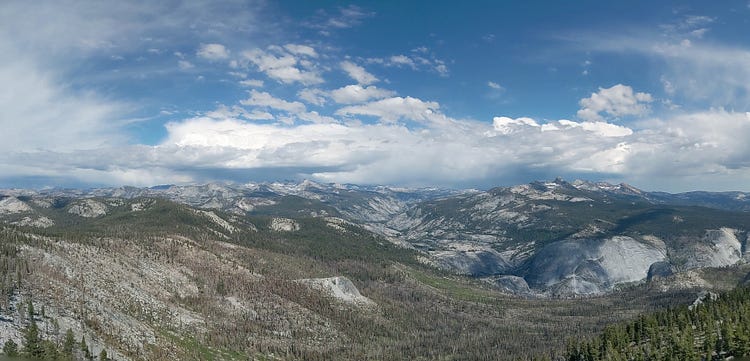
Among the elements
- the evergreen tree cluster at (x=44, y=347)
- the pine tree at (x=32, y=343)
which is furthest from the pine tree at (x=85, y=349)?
the pine tree at (x=32, y=343)

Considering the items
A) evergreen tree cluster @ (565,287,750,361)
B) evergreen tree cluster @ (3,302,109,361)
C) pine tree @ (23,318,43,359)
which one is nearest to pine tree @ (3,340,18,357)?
evergreen tree cluster @ (3,302,109,361)

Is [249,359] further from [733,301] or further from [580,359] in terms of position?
[733,301]

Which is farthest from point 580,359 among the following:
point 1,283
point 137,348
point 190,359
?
point 1,283

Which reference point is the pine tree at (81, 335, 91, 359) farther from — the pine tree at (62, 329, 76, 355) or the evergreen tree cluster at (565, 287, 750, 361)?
the evergreen tree cluster at (565, 287, 750, 361)

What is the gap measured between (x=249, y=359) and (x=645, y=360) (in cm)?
13310

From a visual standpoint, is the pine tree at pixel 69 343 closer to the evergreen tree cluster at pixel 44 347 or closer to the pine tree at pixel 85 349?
the evergreen tree cluster at pixel 44 347

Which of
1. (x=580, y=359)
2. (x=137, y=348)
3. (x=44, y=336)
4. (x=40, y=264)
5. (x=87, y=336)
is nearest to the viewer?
(x=44, y=336)

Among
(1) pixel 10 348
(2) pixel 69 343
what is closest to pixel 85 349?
(2) pixel 69 343

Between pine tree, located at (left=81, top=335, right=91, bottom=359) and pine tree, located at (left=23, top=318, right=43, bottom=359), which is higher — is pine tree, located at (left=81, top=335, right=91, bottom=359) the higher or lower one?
the lower one

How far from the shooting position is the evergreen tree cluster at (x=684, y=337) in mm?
133500

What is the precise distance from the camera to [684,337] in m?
137

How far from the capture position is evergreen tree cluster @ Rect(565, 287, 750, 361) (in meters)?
134

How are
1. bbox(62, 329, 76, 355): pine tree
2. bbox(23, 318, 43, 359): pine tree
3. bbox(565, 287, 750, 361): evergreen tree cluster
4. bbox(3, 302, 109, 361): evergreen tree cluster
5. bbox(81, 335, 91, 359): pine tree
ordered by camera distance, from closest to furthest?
bbox(3, 302, 109, 361): evergreen tree cluster
bbox(23, 318, 43, 359): pine tree
bbox(62, 329, 76, 355): pine tree
bbox(565, 287, 750, 361): evergreen tree cluster
bbox(81, 335, 91, 359): pine tree

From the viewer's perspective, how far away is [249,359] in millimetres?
192875
